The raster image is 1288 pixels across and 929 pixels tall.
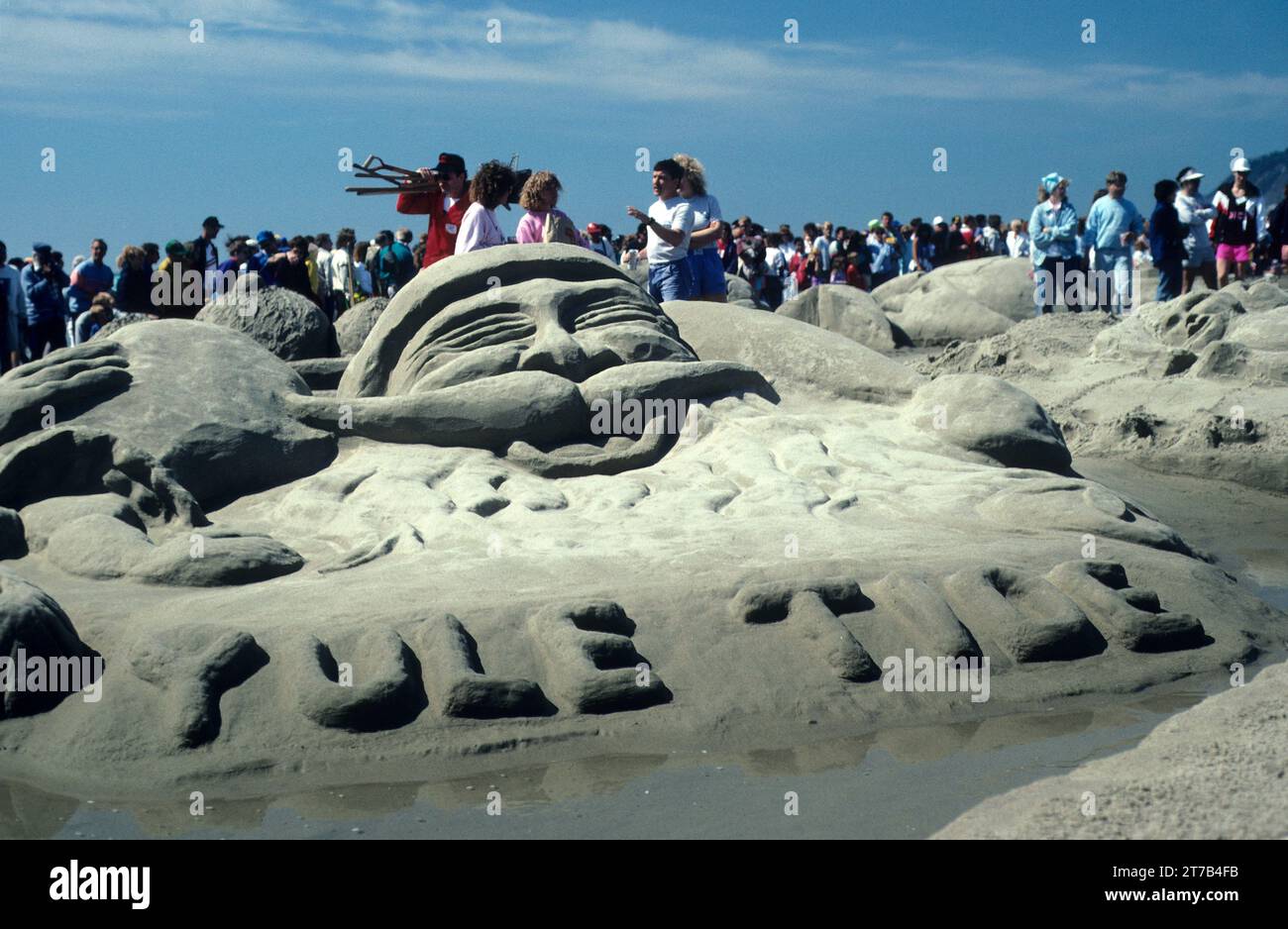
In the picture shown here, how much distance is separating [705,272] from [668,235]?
1.98 ft

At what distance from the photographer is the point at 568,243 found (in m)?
7.91

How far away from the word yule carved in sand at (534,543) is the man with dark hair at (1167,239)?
5430mm

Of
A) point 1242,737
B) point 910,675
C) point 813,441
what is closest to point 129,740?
point 910,675

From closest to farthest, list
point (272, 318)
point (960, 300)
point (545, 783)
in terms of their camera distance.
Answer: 1. point (545, 783)
2. point (272, 318)
3. point (960, 300)

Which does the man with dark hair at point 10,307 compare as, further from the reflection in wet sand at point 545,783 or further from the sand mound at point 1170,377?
the reflection in wet sand at point 545,783

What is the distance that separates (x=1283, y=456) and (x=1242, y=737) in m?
4.69

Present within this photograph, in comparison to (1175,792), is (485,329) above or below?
above

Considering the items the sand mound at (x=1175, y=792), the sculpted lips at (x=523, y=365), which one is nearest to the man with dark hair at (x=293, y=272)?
the sculpted lips at (x=523, y=365)

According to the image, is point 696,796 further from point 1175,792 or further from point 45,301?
point 45,301

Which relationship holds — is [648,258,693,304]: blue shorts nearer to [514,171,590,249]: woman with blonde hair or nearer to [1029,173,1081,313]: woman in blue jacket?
[514,171,590,249]: woman with blonde hair

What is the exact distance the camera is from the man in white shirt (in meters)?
7.85

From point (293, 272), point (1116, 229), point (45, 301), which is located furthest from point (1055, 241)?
point (45, 301)

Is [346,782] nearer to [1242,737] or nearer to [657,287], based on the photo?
[1242,737]

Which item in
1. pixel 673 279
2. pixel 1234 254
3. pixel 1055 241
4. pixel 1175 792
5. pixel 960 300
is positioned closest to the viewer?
pixel 1175 792
